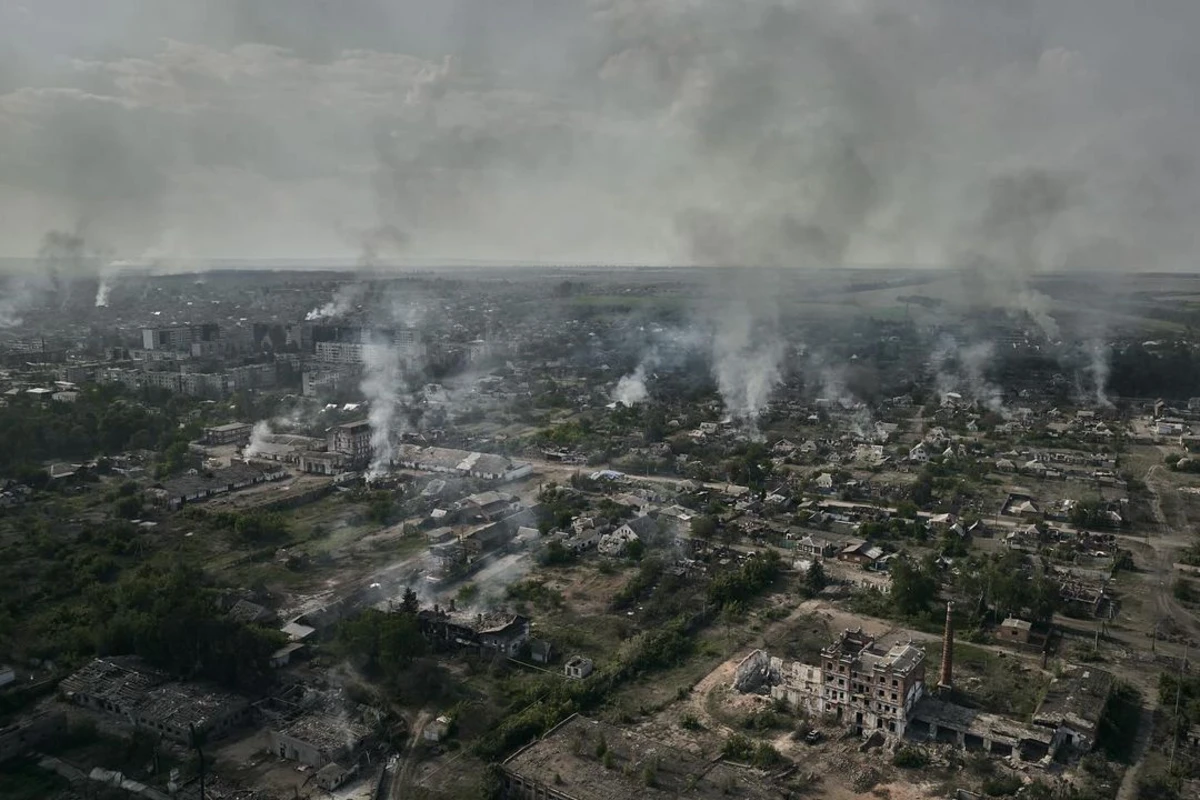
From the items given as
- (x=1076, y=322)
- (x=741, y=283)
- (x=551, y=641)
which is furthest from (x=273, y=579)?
(x=1076, y=322)

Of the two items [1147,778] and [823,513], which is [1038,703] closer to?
[1147,778]

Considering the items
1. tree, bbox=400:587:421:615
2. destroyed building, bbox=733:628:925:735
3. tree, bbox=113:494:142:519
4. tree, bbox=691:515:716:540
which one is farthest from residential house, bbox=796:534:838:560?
tree, bbox=113:494:142:519

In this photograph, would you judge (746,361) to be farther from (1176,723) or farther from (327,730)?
(327,730)

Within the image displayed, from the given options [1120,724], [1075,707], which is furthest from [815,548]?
[1120,724]

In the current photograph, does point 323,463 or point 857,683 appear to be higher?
point 857,683

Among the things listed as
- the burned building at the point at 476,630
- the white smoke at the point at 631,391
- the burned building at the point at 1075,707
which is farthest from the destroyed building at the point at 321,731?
the white smoke at the point at 631,391

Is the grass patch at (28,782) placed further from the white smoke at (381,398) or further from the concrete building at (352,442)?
the concrete building at (352,442)

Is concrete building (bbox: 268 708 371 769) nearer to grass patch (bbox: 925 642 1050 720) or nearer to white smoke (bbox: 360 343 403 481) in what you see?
grass patch (bbox: 925 642 1050 720)
